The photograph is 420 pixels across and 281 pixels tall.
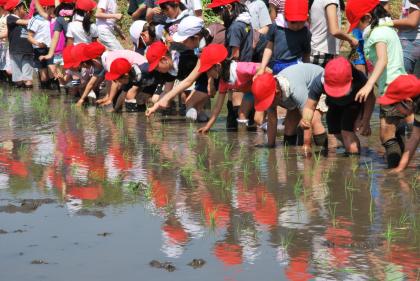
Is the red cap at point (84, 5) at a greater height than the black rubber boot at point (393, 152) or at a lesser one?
greater

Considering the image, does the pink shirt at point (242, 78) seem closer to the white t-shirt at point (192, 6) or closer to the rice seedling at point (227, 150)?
the rice seedling at point (227, 150)

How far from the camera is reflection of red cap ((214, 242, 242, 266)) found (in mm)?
5273

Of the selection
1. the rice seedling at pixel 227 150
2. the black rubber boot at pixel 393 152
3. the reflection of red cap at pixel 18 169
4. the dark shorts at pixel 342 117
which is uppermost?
the dark shorts at pixel 342 117

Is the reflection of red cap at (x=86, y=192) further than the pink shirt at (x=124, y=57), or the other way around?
the pink shirt at (x=124, y=57)

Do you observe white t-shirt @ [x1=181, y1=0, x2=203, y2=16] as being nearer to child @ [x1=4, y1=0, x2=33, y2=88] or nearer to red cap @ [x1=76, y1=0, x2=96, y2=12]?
red cap @ [x1=76, y1=0, x2=96, y2=12]

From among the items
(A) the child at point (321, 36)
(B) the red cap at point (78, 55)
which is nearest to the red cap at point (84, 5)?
(B) the red cap at point (78, 55)

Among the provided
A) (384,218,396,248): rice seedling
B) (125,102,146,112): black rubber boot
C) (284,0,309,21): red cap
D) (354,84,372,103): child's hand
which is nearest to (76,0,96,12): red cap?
(125,102,146,112): black rubber boot

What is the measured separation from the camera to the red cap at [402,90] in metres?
7.34

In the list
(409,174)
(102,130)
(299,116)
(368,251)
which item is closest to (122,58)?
(102,130)

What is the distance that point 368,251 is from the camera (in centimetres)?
542

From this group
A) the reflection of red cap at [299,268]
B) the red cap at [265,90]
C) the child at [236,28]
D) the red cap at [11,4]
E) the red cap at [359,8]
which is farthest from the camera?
the red cap at [11,4]

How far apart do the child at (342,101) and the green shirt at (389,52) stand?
20 centimetres

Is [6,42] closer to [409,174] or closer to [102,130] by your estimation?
[102,130]

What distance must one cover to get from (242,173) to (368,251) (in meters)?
2.45
